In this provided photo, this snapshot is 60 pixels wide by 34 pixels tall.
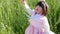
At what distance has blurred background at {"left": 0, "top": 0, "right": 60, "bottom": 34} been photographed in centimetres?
486

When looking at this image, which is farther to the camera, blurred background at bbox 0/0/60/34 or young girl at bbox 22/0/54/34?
blurred background at bbox 0/0/60/34

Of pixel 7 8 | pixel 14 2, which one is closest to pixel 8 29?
pixel 7 8

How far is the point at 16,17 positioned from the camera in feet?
17.2

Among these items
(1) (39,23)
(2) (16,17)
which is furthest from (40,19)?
(2) (16,17)

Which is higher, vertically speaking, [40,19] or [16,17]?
[40,19]

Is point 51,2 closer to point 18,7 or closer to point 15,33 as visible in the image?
point 18,7

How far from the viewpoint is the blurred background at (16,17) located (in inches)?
191

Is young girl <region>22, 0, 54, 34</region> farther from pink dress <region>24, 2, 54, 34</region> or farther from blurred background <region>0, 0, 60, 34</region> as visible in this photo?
blurred background <region>0, 0, 60, 34</region>

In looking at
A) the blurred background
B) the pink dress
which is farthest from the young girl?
the blurred background

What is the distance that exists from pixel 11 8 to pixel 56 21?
1074 millimetres

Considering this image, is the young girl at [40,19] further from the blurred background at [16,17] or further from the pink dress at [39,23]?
the blurred background at [16,17]

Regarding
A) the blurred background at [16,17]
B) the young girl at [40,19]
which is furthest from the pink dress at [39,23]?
the blurred background at [16,17]

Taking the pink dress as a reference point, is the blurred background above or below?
below

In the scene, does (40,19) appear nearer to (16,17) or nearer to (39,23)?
(39,23)
